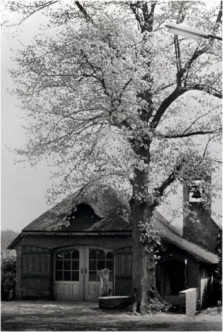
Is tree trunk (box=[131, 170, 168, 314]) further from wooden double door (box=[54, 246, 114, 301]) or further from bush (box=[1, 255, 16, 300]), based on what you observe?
bush (box=[1, 255, 16, 300])

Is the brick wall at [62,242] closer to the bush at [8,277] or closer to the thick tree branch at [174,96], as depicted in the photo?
the bush at [8,277]

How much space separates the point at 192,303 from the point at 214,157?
5760 millimetres

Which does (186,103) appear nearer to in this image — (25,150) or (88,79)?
(88,79)

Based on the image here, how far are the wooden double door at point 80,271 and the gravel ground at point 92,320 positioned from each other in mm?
3302

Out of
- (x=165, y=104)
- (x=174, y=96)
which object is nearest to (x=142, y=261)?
(x=165, y=104)

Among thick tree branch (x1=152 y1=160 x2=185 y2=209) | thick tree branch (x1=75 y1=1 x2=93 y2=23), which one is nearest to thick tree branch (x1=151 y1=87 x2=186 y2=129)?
thick tree branch (x1=152 y1=160 x2=185 y2=209)

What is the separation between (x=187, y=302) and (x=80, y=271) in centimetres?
661

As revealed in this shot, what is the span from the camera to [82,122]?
21078 millimetres

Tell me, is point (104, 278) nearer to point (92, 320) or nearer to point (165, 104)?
point (92, 320)

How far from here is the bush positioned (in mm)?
26938

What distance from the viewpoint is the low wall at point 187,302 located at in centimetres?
2180

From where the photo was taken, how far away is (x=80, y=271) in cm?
2717

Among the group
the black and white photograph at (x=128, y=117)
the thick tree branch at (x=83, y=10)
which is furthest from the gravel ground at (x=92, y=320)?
the thick tree branch at (x=83, y=10)

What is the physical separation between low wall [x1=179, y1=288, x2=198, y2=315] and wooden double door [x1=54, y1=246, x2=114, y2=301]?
4670 millimetres
